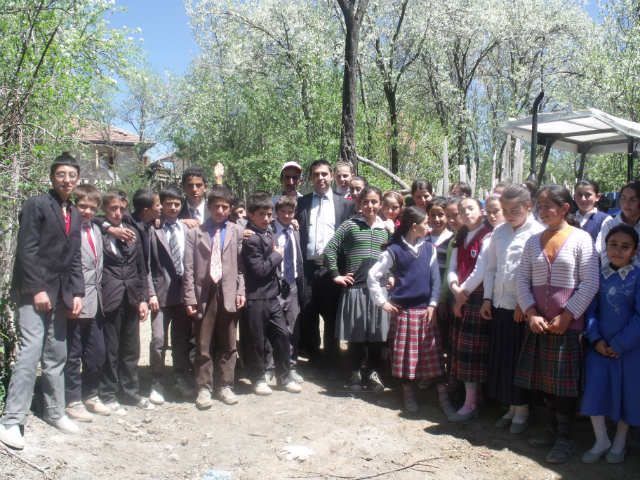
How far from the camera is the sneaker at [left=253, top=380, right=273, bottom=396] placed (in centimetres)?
457

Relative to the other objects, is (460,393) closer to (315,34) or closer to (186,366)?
(186,366)

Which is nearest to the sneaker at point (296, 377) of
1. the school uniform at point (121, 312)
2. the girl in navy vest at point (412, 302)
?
the girl in navy vest at point (412, 302)

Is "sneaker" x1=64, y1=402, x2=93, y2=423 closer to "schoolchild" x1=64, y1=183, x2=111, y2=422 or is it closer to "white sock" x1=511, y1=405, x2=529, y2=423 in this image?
"schoolchild" x1=64, y1=183, x2=111, y2=422

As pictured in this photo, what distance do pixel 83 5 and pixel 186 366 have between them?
7550 millimetres

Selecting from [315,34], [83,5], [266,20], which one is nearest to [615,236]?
[83,5]

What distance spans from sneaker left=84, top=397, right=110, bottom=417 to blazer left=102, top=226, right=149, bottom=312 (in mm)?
726

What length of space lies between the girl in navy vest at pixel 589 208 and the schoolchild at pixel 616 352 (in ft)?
5.68

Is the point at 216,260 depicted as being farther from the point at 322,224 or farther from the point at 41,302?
the point at 41,302

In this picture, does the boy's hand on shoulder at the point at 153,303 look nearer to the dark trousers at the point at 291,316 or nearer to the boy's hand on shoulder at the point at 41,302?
the boy's hand on shoulder at the point at 41,302

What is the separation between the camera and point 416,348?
4199 mm

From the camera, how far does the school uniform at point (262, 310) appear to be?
15.0 ft

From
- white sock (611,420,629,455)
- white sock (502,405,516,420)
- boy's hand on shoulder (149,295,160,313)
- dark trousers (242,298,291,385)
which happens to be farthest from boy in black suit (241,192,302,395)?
white sock (611,420,629,455)

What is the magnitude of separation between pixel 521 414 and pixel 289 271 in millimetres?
2349

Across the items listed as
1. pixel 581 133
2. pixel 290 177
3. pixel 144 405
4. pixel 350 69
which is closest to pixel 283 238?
pixel 290 177
